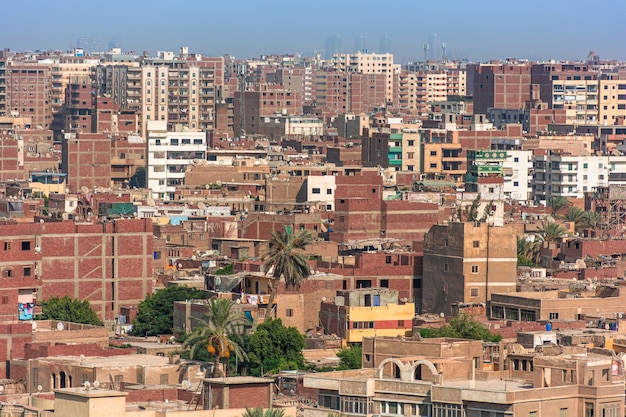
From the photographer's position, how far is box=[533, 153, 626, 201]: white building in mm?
123062

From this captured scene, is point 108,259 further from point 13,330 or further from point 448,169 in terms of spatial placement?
point 448,169

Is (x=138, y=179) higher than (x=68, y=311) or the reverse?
higher

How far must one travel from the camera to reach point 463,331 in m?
58.0

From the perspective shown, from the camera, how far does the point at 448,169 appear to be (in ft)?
413

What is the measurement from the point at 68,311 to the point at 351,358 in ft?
46.7

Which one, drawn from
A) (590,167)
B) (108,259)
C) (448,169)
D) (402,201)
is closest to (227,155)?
(448,169)

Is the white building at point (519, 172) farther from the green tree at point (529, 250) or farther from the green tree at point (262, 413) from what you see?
the green tree at point (262, 413)

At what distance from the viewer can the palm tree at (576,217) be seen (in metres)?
99.0

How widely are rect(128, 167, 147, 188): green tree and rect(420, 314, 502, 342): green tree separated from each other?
67606mm

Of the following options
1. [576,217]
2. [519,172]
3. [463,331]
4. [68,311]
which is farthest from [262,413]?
[519,172]

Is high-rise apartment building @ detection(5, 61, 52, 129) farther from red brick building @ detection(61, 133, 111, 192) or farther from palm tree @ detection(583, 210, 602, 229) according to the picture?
palm tree @ detection(583, 210, 602, 229)

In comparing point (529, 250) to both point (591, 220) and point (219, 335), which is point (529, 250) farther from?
point (219, 335)

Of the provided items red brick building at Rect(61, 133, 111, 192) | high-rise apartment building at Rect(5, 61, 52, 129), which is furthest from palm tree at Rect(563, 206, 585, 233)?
high-rise apartment building at Rect(5, 61, 52, 129)

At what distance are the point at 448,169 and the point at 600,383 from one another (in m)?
84.7
